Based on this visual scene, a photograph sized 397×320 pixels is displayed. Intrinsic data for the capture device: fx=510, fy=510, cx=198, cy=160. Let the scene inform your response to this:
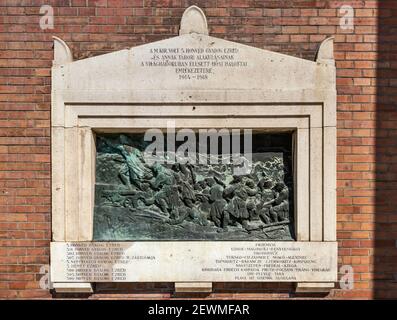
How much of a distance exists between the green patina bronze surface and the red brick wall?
0.52 m

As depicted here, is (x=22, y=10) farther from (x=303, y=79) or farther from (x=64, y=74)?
(x=303, y=79)

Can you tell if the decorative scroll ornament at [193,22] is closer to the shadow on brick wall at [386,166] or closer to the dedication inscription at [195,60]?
the dedication inscription at [195,60]

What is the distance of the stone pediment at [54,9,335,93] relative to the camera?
496 cm

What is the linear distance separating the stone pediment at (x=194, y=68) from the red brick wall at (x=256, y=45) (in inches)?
5.3

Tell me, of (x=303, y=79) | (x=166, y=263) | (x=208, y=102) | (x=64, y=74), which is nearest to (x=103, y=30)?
(x=64, y=74)

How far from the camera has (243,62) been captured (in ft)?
16.3

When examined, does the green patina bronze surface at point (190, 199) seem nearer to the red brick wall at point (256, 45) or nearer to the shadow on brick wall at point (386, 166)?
the red brick wall at point (256, 45)

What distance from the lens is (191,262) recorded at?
16.2 feet

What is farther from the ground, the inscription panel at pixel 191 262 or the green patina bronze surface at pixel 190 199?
the green patina bronze surface at pixel 190 199

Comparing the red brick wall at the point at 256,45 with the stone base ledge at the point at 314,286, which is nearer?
the stone base ledge at the point at 314,286

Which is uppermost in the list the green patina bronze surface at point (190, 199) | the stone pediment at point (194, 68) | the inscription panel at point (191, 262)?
the stone pediment at point (194, 68)

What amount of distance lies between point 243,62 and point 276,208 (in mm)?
1484

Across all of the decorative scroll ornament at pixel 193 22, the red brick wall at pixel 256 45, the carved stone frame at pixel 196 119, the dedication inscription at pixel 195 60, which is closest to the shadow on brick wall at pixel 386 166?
the red brick wall at pixel 256 45

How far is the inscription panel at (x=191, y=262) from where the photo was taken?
4930 mm
